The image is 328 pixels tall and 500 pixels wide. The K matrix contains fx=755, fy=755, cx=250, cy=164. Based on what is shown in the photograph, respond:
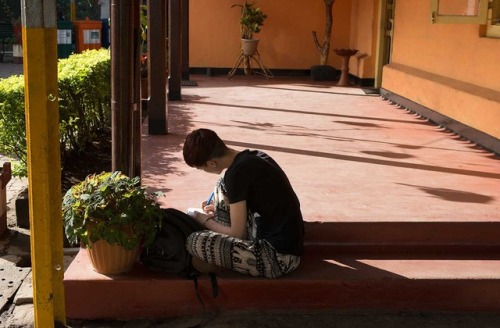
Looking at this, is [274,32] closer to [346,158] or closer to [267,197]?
[346,158]

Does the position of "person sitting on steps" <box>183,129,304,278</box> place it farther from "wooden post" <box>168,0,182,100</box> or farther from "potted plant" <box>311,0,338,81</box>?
"potted plant" <box>311,0,338,81</box>

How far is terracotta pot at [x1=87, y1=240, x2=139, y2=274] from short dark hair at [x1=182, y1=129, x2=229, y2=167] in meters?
0.65

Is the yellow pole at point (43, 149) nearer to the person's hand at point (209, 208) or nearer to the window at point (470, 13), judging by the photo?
the person's hand at point (209, 208)

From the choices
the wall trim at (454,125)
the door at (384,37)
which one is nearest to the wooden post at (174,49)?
the wall trim at (454,125)

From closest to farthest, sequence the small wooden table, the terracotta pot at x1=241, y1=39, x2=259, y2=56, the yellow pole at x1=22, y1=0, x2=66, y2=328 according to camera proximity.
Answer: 1. the yellow pole at x1=22, y1=0, x2=66, y2=328
2. the small wooden table
3. the terracotta pot at x1=241, y1=39, x2=259, y2=56

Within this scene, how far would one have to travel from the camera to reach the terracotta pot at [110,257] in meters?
4.20

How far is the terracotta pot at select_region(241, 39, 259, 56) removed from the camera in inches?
612

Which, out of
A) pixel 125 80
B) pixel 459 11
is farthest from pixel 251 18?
Answer: pixel 125 80

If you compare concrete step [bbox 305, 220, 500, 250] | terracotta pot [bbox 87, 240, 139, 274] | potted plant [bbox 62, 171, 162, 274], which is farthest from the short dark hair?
concrete step [bbox 305, 220, 500, 250]

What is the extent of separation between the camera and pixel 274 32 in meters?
16.5

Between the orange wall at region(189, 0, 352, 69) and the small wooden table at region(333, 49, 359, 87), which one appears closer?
the small wooden table at region(333, 49, 359, 87)

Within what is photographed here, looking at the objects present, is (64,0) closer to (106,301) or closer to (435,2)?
(435,2)

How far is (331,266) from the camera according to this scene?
14.9ft

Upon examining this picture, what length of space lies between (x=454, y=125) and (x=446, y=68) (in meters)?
1.15
